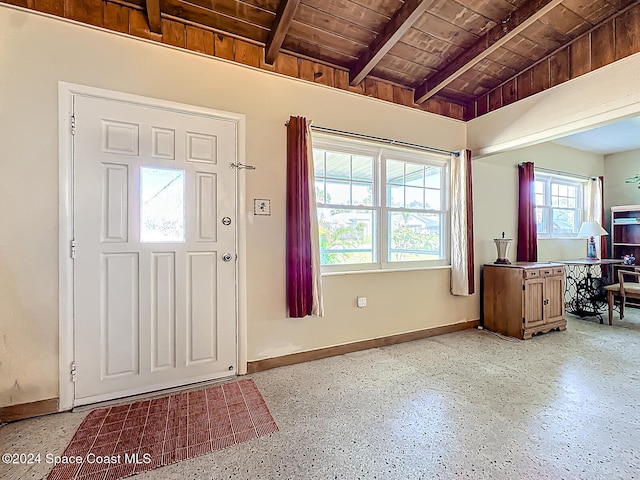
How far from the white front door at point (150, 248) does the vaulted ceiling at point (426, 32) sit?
80cm

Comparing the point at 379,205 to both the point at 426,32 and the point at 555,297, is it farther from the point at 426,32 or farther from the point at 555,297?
the point at 555,297

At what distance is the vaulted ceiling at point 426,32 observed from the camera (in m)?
2.37

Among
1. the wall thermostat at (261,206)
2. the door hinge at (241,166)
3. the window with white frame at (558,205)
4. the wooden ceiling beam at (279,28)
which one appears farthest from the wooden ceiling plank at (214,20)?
the window with white frame at (558,205)

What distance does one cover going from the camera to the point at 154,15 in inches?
86.6

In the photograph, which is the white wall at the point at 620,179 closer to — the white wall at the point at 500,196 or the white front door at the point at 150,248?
the white wall at the point at 500,196

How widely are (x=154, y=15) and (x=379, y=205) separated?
2514mm

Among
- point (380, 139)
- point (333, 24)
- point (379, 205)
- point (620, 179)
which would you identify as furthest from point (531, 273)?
point (620, 179)

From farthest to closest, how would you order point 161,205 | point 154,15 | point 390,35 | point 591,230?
1. point 591,230
2. point 390,35
3. point 161,205
4. point 154,15

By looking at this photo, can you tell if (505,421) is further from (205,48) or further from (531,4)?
Result: (205,48)

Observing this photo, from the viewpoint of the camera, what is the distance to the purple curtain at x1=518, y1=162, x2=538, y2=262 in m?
4.20

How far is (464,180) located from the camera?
366 cm

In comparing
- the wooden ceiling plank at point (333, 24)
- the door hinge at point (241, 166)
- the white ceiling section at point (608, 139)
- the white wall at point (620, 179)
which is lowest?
the door hinge at point (241, 166)

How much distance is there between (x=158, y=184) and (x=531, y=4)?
10.9 ft

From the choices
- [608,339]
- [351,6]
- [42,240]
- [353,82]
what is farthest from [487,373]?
[42,240]
